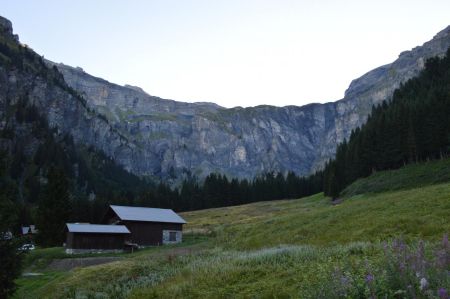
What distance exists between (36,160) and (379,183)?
154275mm

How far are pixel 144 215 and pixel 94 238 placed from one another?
→ 9826 millimetres

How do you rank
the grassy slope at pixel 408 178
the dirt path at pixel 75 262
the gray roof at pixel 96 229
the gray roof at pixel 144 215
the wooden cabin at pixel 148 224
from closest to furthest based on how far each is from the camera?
the dirt path at pixel 75 262 < the gray roof at pixel 96 229 < the grassy slope at pixel 408 178 < the wooden cabin at pixel 148 224 < the gray roof at pixel 144 215

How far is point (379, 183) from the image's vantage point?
72.0m

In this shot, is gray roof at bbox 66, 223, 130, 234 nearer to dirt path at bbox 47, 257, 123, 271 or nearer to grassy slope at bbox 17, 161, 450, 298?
dirt path at bbox 47, 257, 123, 271

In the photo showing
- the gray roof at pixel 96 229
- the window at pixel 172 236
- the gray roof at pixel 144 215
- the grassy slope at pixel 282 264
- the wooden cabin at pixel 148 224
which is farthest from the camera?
the window at pixel 172 236

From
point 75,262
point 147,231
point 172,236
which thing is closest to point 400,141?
point 172,236

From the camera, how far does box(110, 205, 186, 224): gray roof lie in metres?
69.1

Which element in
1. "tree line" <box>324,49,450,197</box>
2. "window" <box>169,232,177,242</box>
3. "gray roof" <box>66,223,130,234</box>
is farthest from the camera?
"tree line" <box>324,49,450,197</box>

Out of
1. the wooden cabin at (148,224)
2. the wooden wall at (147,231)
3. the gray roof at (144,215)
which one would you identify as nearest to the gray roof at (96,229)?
the wooden wall at (147,231)

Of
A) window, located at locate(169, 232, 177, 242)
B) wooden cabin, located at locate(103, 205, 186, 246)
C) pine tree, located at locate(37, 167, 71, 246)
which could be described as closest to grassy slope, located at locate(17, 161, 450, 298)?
wooden cabin, located at locate(103, 205, 186, 246)

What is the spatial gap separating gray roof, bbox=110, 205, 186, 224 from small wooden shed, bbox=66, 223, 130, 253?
9.88 feet

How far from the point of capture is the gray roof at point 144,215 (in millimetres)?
69062

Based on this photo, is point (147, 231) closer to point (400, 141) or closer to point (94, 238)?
point (94, 238)

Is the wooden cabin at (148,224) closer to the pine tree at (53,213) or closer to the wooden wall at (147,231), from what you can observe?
the wooden wall at (147,231)
